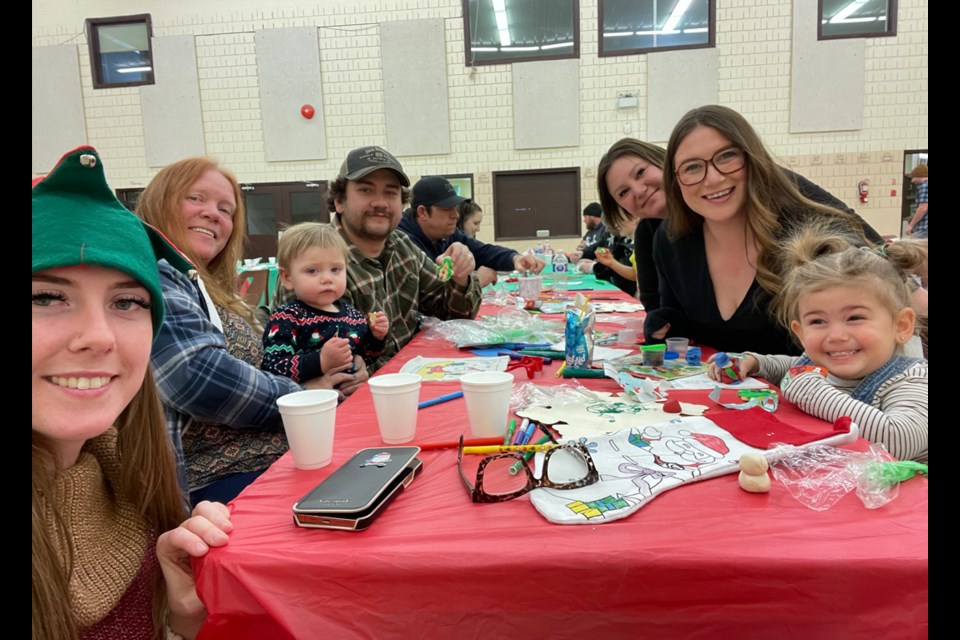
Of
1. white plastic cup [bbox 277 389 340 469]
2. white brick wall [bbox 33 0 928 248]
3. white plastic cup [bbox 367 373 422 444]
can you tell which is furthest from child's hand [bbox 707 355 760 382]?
white brick wall [bbox 33 0 928 248]

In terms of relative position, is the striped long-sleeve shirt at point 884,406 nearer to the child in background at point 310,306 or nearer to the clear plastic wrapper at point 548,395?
the clear plastic wrapper at point 548,395

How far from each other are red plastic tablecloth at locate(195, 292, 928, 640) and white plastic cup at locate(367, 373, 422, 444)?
0.35 meters

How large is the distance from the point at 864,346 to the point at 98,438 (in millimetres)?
1762

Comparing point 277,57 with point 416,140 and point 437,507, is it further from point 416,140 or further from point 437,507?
point 437,507

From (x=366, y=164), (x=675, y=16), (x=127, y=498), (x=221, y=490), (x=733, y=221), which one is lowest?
(x=221, y=490)

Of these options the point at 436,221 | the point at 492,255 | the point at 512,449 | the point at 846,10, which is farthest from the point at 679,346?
the point at 846,10

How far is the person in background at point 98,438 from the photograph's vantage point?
79 centimetres

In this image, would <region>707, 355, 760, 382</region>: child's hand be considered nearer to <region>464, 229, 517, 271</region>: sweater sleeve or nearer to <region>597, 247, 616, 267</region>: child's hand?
<region>464, 229, 517, 271</region>: sweater sleeve

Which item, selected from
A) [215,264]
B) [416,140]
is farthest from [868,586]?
[416,140]

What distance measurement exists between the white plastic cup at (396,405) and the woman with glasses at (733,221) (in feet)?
4.46

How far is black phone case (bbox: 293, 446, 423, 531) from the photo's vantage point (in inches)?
33.5

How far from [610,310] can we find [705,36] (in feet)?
22.3

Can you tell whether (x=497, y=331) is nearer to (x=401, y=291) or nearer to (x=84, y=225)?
(x=401, y=291)

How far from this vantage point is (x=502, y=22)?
808cm
